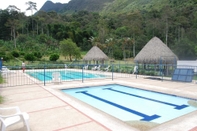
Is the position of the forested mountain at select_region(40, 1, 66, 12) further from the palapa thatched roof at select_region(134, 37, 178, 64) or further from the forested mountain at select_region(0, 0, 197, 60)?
the palapa thatched roof at select_region(134, 37, 178, 64)

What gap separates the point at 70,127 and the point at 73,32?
1866 inches

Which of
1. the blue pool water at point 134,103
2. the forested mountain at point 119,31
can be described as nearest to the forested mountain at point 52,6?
the forested mountain at point 119,31

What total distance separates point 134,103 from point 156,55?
955cm

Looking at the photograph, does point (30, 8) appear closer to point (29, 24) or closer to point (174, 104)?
point (29, 24)

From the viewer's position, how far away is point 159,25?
37844mm

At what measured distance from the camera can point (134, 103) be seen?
723 cm

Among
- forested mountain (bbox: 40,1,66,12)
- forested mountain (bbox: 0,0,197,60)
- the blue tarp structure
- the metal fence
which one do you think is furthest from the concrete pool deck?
forested mountain (bbox: 40,1,66,12)

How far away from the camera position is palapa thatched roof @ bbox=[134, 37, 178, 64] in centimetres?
1527

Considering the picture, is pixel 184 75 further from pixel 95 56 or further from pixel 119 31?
pixel 119 31

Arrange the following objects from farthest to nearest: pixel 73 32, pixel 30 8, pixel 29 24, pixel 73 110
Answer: pixel 30 8
pixel 29 24
pixel 73 32
pixel 73 110

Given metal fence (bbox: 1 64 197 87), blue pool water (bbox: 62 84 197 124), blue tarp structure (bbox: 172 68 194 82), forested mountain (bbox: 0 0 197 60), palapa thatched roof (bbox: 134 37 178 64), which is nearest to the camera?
blue pool water (bbox: 62 84 197 124)

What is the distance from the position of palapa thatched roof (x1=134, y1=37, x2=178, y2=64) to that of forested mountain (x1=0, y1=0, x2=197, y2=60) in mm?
12813

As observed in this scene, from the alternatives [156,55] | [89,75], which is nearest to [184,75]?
[156,55]

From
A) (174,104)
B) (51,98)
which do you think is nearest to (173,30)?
(174,104)
